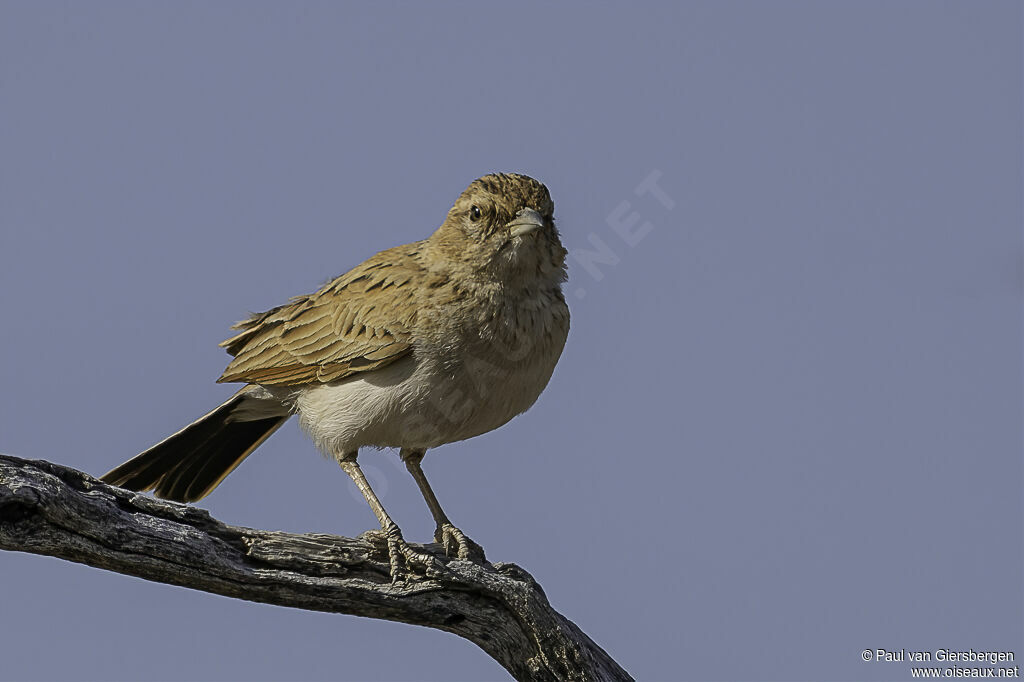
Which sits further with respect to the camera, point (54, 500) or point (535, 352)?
point (535, 352)

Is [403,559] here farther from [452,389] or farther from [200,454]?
[200,454]

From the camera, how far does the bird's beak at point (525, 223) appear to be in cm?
769

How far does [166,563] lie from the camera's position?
260 inches

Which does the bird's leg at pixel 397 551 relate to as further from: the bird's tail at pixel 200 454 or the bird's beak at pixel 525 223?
the bird's beak at pixel 525 223

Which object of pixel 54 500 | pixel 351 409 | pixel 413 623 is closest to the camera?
pixel 54 500

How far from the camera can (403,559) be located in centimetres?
745

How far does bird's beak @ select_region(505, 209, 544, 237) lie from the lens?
769 cm

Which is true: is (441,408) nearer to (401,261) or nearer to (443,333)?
(443,333)

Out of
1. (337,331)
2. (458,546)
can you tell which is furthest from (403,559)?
(337,331)

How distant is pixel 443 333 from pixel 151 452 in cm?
250

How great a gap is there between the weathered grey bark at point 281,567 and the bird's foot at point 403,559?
0.04 metres

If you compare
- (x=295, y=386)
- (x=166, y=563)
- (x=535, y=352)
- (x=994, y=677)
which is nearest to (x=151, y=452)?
(x=295, y=386)

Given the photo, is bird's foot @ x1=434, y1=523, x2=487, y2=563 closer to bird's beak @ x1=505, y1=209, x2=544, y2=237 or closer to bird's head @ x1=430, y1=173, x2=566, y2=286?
bird's head @ x1=430, y1=173, x2=566, y2=286

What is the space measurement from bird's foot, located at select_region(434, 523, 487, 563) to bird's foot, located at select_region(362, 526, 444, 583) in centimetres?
50
